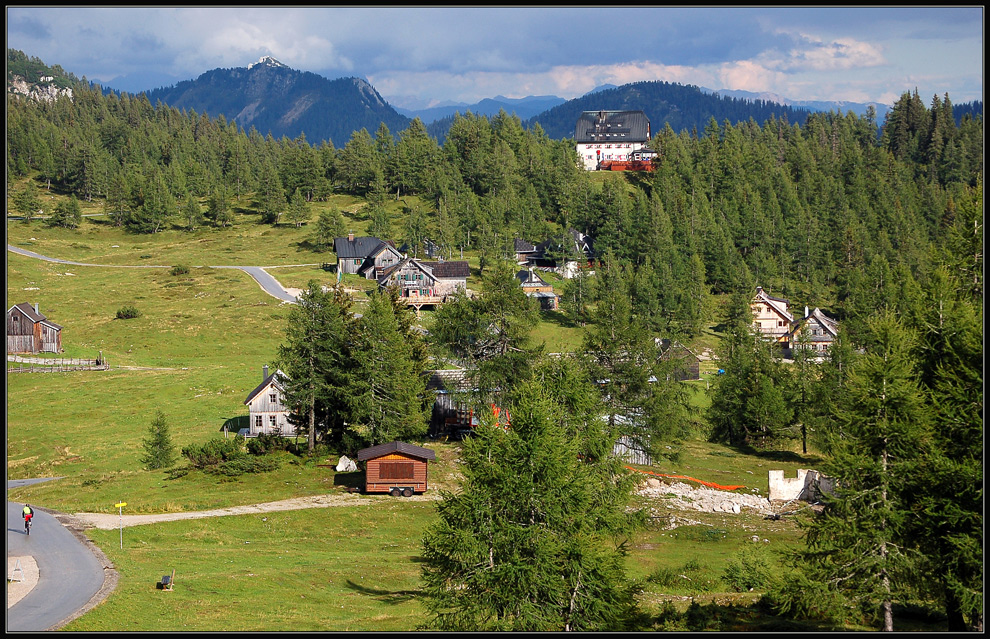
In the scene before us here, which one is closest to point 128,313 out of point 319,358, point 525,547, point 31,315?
point 31,315

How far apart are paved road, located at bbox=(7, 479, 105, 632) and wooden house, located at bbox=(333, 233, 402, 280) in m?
81.5

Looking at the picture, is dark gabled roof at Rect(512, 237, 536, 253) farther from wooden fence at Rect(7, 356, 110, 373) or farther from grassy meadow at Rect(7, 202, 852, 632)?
wooden fence at Rect(7, 356, 110, 373)

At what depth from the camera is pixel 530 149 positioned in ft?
577

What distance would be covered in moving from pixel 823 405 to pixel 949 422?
135 ft

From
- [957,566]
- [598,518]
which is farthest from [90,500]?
[957,566]

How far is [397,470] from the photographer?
49969 millimetres

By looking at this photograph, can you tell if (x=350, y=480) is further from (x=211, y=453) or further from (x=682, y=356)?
(x=682, y=356)

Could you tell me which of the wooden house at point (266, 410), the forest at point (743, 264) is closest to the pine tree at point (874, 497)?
the forest at point (743, 264)

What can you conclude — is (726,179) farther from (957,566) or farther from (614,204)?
(957,566)

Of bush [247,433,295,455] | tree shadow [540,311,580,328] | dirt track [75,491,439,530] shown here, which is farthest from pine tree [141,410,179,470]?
tree shadow [540,311,580,328]

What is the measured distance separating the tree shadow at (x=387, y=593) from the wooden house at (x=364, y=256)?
89315 mm

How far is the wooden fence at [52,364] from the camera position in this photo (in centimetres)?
8169

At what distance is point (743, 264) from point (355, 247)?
193 ft

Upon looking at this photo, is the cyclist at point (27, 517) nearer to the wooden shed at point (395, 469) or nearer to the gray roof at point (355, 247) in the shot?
the wooden shed at point (395, 469)
